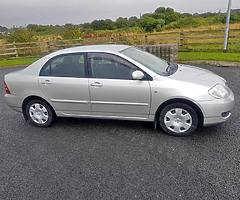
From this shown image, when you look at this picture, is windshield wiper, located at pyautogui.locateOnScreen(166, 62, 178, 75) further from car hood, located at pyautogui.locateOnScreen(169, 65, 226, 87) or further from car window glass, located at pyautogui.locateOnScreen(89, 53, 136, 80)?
car window glass, located at pyautogui.locateOnScreen(89, 53, 136, 80)

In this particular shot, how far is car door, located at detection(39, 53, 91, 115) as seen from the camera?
14.5ft

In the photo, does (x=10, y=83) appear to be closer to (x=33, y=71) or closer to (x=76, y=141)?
(x=33, y=71)

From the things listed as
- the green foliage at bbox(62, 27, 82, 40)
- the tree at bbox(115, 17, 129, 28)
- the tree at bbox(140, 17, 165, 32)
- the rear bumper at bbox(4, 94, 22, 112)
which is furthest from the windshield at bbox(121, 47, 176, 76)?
the tree at bbox(115, 17, 129, 28)

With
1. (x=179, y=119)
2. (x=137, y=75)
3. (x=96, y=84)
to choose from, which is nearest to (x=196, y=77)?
(x=179, y=119)

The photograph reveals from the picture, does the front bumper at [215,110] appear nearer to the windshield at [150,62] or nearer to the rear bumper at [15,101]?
the windshield at [150,62]

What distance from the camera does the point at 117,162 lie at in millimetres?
3514

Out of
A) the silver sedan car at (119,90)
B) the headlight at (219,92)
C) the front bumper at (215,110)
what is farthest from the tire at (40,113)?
the headlight at (219,92)

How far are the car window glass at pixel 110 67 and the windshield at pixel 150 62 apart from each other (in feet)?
0.76

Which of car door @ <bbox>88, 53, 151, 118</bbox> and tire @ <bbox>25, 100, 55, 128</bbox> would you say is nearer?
car door @ <bbox>88, 53, 151, 118</bbox>

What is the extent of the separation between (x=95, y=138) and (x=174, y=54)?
288 inches

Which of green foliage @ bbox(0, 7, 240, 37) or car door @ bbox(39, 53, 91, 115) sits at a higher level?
green foliage @ bbox(0, 7, 240, 37)

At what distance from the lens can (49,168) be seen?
347 centimetres

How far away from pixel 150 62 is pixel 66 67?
1.52 meters

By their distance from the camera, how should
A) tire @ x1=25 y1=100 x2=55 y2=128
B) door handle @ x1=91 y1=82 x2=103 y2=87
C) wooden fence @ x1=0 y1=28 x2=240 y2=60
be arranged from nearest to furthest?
1. door handle @ x1=91 y1=82 x2=103 y2=87
2. tire @ x1=25 y1=100 x2=55 y2=128
3. wooden fence @ x1=0 y1=28 x2=240 y2=60
